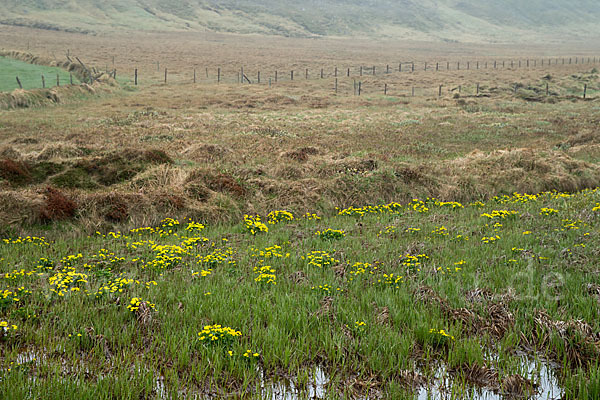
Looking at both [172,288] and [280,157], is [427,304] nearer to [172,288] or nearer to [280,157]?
[172,288]

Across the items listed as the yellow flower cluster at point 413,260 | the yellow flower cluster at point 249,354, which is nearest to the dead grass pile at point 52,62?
the yellow flower cluster at point 413,260

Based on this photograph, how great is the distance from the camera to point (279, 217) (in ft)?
42.8

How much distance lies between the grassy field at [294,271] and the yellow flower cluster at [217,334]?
0.03 metres

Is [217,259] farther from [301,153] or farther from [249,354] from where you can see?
[301,153]

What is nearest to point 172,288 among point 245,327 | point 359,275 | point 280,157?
point 245,327

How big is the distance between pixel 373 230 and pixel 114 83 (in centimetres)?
4672

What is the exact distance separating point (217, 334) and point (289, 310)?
124 cm

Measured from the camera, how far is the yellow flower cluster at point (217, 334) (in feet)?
19.4

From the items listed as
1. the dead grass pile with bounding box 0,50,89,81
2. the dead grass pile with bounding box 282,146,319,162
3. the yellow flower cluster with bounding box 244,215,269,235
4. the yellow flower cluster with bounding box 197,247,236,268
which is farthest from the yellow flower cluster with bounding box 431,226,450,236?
the dead grass pile with bounding box 0,50,89,81

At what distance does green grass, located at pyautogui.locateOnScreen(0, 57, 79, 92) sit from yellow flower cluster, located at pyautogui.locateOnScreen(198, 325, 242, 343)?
41755mm

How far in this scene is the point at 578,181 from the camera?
17625mm

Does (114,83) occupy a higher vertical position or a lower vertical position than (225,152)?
higher

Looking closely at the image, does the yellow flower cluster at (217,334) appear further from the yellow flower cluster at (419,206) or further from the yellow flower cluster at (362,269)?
the yellow flower cluster at (419,206)

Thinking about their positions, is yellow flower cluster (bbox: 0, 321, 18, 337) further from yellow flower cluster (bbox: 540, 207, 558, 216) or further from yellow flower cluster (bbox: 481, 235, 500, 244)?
yellow flower cluster (bbox: 540, 207, 558, 216)
